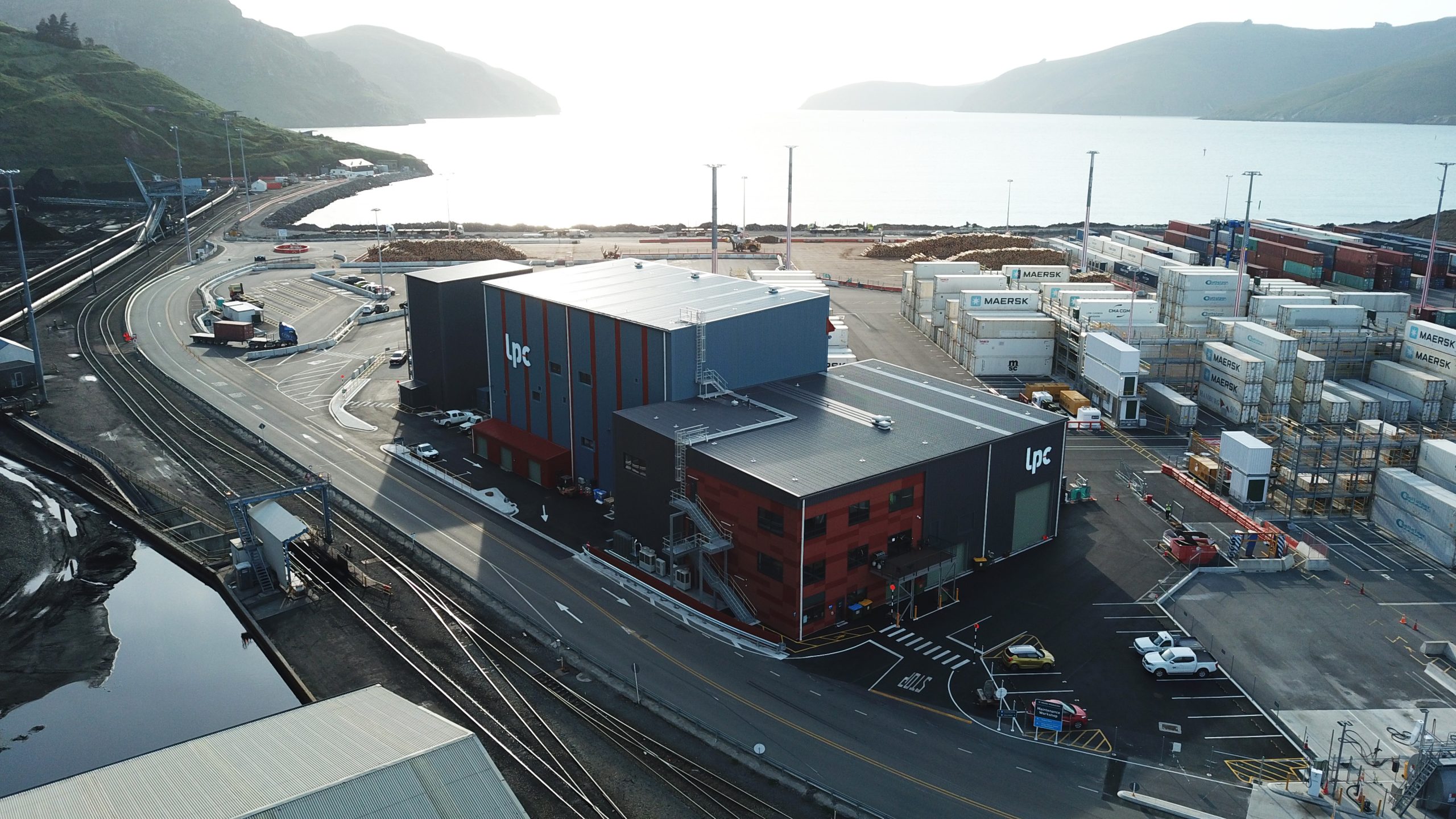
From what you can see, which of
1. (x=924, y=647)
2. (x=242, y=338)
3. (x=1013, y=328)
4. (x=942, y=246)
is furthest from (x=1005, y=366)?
(x=242, y=338)

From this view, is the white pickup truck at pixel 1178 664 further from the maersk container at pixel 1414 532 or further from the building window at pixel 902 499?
the maersk container at pixel 1414 532

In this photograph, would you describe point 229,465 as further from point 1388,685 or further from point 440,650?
point 1388,685

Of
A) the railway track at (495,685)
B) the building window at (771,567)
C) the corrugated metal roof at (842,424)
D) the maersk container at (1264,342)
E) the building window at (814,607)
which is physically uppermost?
the maersk container at (1264,342)

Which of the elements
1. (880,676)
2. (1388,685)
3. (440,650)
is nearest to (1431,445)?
(1388,685)

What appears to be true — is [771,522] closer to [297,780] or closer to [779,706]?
[779,706]

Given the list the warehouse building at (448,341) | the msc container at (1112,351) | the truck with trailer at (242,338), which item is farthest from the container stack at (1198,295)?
the truck with trailer at (242,338)

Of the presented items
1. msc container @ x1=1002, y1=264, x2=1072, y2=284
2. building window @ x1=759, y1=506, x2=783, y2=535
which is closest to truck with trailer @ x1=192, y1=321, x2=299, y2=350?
building window @ x1=759, y1=506, x2=783, y2=535
